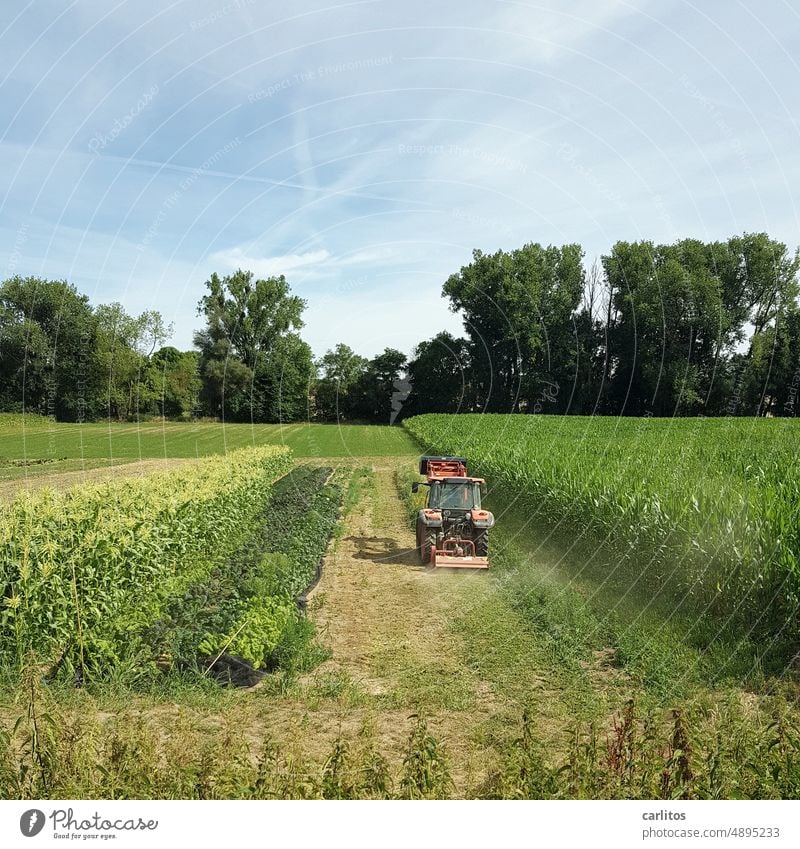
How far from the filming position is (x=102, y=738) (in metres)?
6.87

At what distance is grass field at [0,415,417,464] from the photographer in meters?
A: 44.3

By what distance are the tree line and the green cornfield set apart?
941 inches

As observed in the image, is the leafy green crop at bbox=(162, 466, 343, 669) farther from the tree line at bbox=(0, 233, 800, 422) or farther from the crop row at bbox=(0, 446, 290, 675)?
Answer: the tree line at bbox=(0, 233, 800, 422)

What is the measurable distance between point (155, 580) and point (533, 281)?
178 ft

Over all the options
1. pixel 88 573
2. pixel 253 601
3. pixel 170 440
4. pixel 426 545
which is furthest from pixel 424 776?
pixel 170 440

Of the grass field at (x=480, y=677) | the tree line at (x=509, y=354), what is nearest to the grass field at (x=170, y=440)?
the tree line at (x=509, y=354)

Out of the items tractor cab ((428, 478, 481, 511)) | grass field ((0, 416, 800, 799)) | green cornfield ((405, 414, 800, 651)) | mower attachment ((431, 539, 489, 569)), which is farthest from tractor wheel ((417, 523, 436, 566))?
green cornfield ((405, 414, 800, 651))

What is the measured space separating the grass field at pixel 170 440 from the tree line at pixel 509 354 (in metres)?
3.85

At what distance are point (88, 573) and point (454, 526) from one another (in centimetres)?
843

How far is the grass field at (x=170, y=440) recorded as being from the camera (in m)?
44.3

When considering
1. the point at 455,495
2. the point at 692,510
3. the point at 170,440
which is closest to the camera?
the point at 692,510

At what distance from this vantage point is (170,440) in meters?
54.2

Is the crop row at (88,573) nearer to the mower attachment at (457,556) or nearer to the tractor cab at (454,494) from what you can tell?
the mower attachment at (457,556)

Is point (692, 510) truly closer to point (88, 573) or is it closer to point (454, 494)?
point (454, 494)
